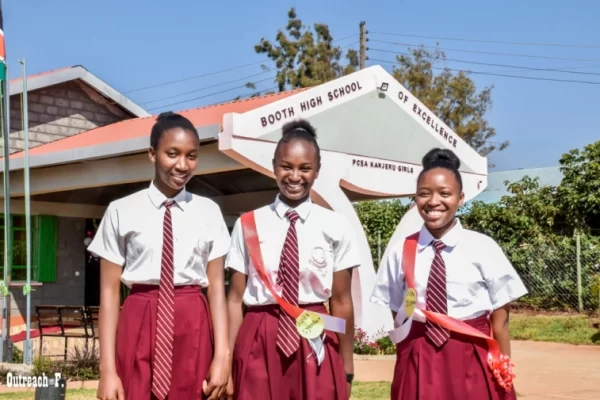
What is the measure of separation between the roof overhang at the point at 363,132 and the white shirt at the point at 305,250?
5585 mm

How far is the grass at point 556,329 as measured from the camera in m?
12.7

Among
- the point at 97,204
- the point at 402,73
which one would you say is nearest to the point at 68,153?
the point at 97,204

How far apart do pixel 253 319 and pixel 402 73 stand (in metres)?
27.3

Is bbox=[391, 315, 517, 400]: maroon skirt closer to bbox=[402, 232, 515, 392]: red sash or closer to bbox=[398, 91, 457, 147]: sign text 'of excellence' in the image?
bbox=[402, 232, 515, 392]: red sash

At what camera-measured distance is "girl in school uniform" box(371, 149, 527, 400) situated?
144 inches

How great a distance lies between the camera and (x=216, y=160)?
10242 mm

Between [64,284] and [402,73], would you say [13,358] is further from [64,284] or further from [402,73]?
[402,73]

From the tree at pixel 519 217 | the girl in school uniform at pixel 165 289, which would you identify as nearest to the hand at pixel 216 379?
the girl in school uniform at pixel 165 289

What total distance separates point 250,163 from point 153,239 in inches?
235

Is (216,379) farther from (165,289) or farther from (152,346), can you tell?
(165,289)

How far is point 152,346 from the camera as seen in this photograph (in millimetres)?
3301

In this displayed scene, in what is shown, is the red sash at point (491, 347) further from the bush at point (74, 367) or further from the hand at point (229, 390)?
the bush at point (74, 367)

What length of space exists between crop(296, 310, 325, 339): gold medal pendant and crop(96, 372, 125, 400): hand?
759 millimetres

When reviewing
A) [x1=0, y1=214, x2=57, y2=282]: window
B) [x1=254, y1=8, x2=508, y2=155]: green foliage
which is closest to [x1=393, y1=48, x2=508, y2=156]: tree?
[x1=254, y1=8, x2=508, y2=155]: green foliage
